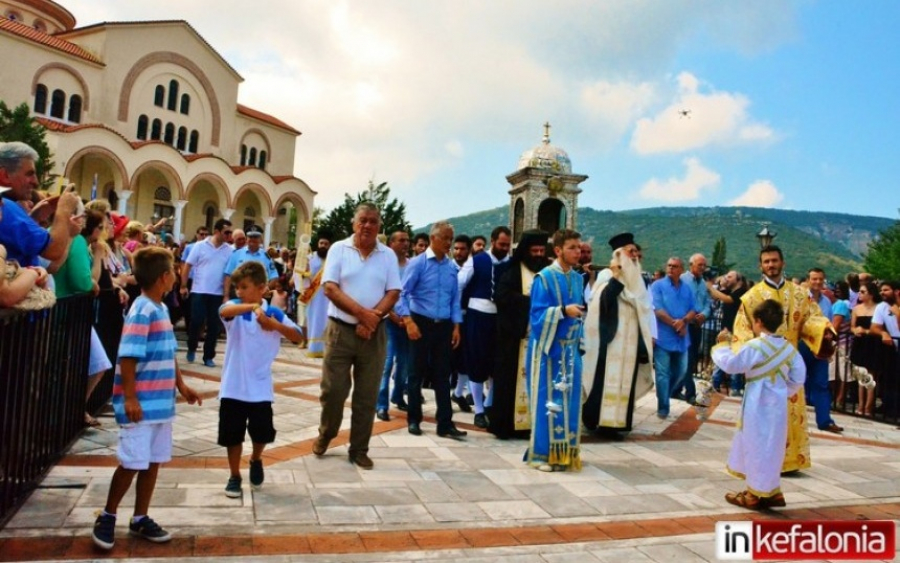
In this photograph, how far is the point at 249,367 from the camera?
4.41 metres

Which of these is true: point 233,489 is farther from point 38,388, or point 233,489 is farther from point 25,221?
point 25,221

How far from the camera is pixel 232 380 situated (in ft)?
14.4

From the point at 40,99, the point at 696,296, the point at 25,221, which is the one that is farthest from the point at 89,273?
the point at 40,99

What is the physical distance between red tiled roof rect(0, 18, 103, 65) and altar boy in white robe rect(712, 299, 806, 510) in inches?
1415

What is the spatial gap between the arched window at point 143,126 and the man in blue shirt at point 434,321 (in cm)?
3475

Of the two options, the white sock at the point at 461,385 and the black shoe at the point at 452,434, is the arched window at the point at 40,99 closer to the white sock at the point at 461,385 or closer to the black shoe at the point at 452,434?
the white sock at the point at 461,385

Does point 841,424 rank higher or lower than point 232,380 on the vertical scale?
lower

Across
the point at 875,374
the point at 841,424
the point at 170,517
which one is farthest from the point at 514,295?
the point at 875,374

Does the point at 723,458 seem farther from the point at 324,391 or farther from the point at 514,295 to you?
the point at 324,391

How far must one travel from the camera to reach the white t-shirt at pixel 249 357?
439 centimetres

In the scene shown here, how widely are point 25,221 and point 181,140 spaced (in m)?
37.8

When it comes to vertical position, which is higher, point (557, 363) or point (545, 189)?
point (545, 189)

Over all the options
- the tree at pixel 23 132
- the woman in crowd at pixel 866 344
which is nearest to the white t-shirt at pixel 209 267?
the woman in crowd at pixel 866 344

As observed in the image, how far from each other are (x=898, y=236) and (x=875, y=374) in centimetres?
3485
